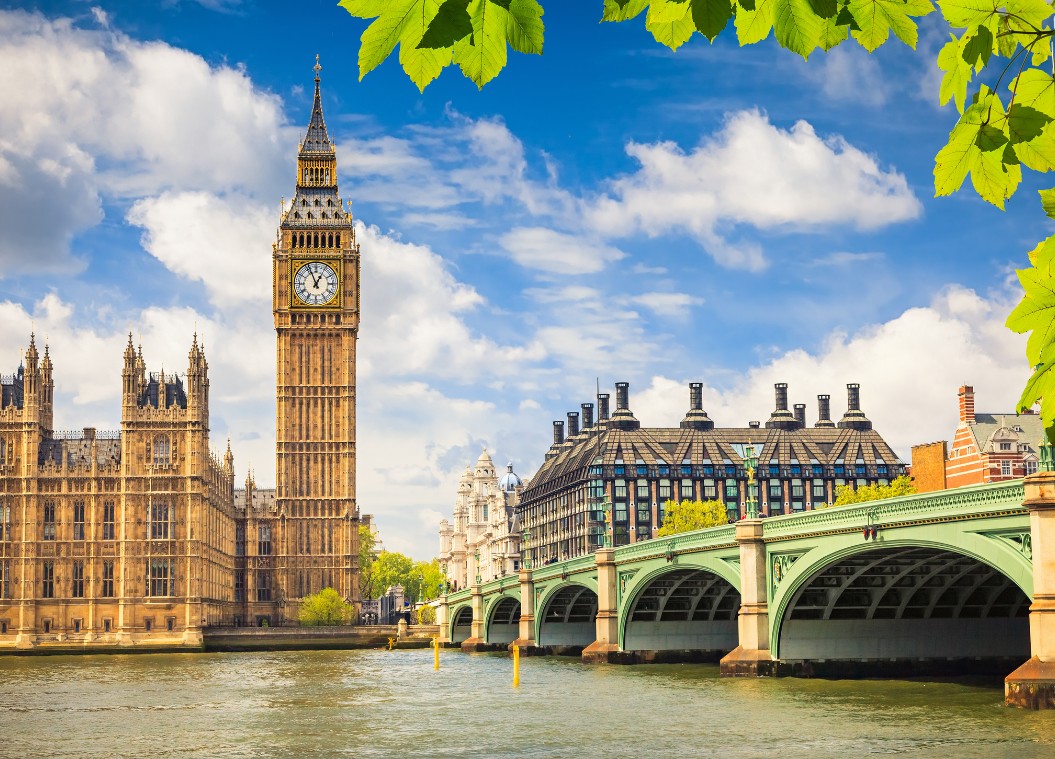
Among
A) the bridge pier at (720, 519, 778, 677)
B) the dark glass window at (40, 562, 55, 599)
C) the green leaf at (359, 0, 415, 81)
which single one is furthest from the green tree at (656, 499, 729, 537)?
the green leaf at (359, 0, 415, 81)

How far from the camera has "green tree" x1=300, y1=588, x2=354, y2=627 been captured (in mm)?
136125

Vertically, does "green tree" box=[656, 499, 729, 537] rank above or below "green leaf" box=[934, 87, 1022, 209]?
above

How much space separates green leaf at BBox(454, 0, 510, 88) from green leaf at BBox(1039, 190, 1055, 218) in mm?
2404

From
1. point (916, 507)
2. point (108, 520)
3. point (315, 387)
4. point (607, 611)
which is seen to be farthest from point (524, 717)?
point (315, 387)

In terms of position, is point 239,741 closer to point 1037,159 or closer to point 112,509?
point 1037,159

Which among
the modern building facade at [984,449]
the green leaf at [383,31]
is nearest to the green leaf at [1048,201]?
the green leaf at [383,31]

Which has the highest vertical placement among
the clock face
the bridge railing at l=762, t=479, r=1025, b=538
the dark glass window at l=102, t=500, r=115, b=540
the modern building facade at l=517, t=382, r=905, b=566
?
the clock face

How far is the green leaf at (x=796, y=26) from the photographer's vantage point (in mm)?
5785

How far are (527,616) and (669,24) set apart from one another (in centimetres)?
8939

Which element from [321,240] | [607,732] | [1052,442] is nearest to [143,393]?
[321,240]

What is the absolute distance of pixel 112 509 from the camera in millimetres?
121500

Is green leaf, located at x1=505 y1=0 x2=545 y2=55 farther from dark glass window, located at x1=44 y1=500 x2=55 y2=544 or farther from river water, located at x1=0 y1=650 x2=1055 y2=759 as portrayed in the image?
dark glass window, located at x1=44 y1=500 x2=55 y2=544

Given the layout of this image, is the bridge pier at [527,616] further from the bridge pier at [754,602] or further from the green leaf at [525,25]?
the green leaf at [525,25]

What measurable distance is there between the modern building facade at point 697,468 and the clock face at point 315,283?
111 feet
